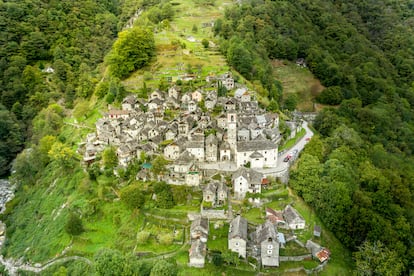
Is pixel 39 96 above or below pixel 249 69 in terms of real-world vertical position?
below

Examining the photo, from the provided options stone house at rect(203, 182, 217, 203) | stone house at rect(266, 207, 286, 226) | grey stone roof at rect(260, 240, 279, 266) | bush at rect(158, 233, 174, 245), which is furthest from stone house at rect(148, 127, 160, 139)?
grey stone roof at rect(260, 240, 279, 266)

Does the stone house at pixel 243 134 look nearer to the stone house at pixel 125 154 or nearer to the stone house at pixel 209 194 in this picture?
the stone house at pixel 209 194

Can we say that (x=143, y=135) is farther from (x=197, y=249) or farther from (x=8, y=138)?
(x=8, y=138)

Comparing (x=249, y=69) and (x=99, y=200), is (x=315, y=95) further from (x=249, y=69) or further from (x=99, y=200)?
(x=99, y=200)

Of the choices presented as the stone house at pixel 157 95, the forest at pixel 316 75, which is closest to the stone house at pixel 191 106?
the stone house at pixel 157 95

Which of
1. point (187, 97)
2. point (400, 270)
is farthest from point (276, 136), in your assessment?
point (400, 270)

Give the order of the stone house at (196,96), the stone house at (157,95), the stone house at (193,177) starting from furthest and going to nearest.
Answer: the stone house at (157,95) → the stone house at (196,96) → the stone house at (193,177)
